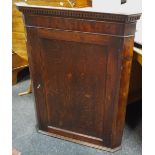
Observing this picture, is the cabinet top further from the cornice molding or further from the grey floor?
the grey floor

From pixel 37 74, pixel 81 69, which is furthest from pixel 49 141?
pixel 81 69

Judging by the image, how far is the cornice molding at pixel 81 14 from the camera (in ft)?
3.89

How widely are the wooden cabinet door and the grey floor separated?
79mm

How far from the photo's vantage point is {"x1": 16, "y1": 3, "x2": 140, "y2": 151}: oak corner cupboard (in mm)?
1270

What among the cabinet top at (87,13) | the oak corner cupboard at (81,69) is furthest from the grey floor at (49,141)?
the cabinet top at (87,13)

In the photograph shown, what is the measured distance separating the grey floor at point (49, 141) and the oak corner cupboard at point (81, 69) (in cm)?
6

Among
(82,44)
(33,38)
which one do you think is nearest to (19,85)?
(33,38)

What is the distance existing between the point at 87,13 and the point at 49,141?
1001 mm

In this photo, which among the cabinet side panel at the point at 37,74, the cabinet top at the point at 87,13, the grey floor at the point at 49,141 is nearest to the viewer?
the cabinet top at the point at 87,13

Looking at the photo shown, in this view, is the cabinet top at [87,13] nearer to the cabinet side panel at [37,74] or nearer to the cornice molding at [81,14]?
the cornice molding at [81,14]

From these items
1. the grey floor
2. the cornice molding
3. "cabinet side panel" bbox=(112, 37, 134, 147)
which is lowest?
the grey floor

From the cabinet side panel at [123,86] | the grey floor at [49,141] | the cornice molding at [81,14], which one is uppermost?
the cornice molding at [81,14]

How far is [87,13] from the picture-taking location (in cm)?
123

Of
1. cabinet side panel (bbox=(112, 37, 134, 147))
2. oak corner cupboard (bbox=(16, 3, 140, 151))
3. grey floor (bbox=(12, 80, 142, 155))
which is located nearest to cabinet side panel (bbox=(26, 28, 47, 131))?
oak corner cupboard (bbox=(16, 3, 140, 151))
